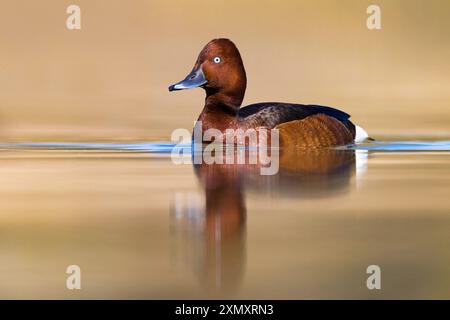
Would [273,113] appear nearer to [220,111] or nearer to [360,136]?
[220,111]

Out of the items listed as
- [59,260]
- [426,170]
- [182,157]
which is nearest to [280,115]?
[182,157]

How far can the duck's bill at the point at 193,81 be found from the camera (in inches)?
440

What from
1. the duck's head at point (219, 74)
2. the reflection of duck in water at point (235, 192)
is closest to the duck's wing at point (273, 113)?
the duck's head at point (219, 74)

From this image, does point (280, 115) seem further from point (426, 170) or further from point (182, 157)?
point (426, 170)

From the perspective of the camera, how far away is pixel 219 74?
37.2ft

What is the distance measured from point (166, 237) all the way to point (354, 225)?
1.03m

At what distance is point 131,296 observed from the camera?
12.8ft

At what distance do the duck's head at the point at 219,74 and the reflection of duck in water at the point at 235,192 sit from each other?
1396mm

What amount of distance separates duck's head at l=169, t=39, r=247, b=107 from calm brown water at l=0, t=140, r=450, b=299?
3084 millimetres

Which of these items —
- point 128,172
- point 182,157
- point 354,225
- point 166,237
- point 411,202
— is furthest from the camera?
point 182,157

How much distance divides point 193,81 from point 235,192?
4823 mm

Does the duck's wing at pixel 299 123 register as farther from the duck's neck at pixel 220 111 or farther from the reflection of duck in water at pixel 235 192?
the reflection of duck in water at pixel 235 192

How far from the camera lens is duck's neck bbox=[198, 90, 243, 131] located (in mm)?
11039

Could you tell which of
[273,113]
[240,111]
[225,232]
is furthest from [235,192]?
[240,111]
